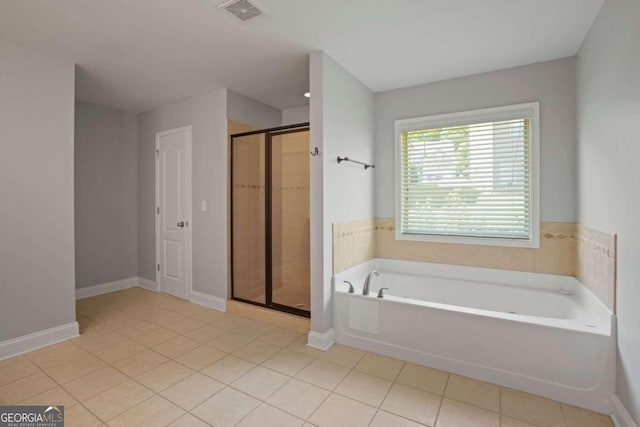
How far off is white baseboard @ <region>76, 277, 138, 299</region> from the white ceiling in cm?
255

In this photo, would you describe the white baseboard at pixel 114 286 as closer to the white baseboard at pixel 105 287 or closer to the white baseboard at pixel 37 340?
the white baseboard at pixel 105 287

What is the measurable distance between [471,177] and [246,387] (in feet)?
8.93

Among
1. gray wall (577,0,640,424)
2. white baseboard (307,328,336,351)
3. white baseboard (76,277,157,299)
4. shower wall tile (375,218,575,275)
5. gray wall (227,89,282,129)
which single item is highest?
gray wall (227,89,282,129)

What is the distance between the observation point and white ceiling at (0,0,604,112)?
2051 millimetres

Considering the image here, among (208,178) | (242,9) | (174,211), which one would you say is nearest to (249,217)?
(208,178)

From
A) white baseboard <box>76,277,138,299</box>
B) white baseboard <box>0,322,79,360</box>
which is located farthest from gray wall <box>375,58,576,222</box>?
white baseboard <box>76,277,138,299</box>

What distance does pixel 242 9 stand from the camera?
6.77 feet

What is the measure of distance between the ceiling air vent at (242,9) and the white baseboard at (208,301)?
2766mm

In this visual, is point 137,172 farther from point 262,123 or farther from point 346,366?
point 346,366

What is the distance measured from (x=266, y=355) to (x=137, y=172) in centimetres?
348

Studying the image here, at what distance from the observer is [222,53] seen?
106 inches

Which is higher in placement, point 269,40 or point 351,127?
point 269,40

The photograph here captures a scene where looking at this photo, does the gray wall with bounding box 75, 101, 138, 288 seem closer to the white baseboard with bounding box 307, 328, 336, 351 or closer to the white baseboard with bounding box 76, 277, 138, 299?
the white baseboard with bounding box 76, 277, 138, 299

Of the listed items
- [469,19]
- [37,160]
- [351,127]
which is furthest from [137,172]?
[469,19]
